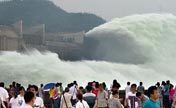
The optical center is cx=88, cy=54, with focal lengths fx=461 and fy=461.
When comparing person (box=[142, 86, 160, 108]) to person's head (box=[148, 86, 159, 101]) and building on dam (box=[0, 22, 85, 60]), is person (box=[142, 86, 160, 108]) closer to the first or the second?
person's head (box=[148, 86, 159, 101])

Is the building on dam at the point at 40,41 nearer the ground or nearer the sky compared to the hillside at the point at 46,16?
nearer the ground

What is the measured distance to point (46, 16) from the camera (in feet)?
333

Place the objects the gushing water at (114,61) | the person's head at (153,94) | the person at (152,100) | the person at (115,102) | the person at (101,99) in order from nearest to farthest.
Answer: the person at (152,100)
the person's head at (153,94)
the person at (115,102)
the person at (101,99)
the gushing water at (114,61)

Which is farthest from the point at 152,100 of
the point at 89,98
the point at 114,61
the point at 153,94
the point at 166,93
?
the point at 114,61

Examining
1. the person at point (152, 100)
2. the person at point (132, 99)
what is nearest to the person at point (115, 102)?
the person at point (152, 100)

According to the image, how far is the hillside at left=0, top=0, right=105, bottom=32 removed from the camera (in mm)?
91375

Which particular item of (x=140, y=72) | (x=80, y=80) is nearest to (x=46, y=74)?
(x=80, y=80)

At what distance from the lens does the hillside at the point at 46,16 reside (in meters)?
91.4

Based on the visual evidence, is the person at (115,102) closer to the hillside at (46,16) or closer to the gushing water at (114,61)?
the gushing water at (114,61)

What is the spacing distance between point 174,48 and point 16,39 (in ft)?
76.3

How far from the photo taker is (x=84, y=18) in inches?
4161

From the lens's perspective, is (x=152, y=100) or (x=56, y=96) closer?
(x=152, y=100)

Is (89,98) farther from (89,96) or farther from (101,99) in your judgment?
(101,99)

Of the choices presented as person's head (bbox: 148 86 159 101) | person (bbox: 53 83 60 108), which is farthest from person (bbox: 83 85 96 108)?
person's head (bbox: 148 86 159 101)
